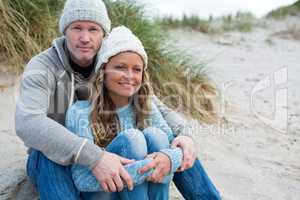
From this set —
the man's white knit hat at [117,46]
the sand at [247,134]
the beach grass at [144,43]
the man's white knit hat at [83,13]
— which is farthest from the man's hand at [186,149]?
the beach grass at [144,43]

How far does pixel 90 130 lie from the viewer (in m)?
2.21

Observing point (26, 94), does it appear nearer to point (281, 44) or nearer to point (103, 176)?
point (103, 176)

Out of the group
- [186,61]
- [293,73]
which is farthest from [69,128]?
[293,73]

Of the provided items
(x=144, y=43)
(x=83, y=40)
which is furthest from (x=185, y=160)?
(x=144, y=43)

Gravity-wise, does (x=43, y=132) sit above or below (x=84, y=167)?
above

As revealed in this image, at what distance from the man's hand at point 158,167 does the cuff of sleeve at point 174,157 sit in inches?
0.7

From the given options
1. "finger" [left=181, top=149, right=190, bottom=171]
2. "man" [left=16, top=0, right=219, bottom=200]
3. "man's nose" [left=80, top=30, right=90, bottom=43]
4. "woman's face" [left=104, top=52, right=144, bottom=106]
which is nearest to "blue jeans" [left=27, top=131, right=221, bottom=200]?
"man" [left=16, top=0, right=219, bottom=200]

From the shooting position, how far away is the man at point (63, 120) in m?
2.06

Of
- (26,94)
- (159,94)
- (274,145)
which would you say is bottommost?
(274,145)

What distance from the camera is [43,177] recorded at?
2.15m

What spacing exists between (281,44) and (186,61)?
4.37 m

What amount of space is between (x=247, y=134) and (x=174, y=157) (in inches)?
84.2

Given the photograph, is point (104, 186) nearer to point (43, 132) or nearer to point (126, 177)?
point (126, 177)

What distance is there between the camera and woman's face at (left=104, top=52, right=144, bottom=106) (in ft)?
7.60
